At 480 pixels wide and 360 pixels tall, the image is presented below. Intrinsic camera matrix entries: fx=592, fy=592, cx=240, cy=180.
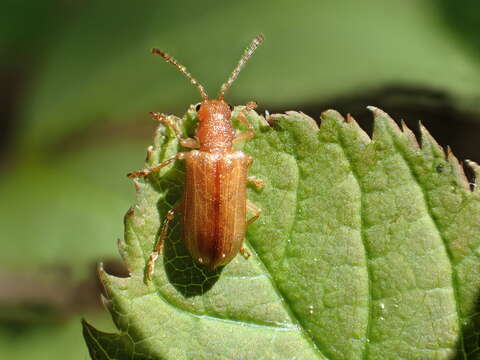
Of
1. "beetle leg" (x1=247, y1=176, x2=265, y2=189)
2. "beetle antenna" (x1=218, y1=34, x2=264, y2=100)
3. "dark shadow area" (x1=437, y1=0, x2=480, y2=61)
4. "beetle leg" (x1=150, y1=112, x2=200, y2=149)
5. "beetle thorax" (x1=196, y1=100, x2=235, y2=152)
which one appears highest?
"dark shadow area" (x1=437, y1=0, x2=480, y2=61)

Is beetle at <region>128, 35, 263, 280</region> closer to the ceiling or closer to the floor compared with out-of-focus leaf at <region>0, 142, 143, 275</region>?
closer to the ceiling

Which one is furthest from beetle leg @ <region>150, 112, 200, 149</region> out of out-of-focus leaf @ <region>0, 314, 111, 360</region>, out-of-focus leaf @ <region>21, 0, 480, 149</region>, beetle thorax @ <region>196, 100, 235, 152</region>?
out-of-focus leaf @ <region>0, 314, 111, 360</region>

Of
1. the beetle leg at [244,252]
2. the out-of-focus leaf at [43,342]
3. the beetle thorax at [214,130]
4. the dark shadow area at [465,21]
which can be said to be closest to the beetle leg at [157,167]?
the beetle thorax at [214,130]

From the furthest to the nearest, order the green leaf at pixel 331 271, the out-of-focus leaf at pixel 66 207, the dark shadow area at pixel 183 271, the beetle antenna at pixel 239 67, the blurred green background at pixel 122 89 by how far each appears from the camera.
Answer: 1. the out-of-focus leaf at pixel 66 207
2. the blurred green background at pixel 122 89
3. the beetle antenna at pixel 239 67
4. the dark shadow area at pixel 183 271
5. the green leaf at pixel 331 271

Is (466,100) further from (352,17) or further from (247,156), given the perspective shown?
(247,156)

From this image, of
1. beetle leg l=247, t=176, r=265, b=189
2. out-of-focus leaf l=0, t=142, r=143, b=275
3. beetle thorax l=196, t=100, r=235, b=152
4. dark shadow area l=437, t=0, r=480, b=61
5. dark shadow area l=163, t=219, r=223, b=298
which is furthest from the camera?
out-of-focus leaf l=0, t=142, r=143, b=275

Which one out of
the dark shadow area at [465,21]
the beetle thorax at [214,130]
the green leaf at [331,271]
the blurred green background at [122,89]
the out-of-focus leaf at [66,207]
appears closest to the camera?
the green leaf at [331,271]

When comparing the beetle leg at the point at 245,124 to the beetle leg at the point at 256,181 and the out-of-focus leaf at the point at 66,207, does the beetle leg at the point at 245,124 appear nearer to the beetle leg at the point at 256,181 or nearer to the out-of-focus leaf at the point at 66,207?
the beetle leg at the point at 256,181

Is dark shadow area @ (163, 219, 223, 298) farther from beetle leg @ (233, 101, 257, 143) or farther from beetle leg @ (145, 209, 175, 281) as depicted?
beetle leg @ (233, 101, 257, 143)

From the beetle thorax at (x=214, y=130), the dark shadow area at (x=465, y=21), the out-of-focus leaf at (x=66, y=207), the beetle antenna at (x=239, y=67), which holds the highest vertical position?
the dark shadow area at (x=465, y=21)
